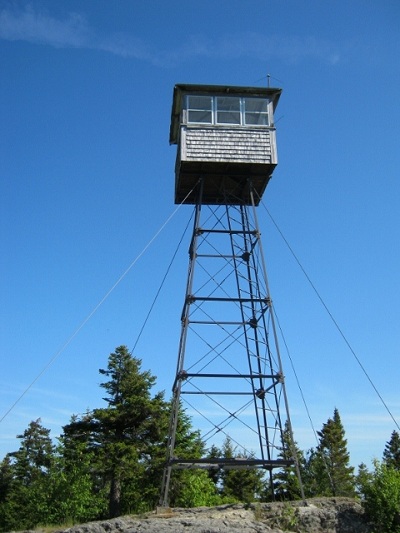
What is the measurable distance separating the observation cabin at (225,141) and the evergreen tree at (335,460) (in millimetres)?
28333

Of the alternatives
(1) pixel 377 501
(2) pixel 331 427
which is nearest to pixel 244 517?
(1) pixel 377 501

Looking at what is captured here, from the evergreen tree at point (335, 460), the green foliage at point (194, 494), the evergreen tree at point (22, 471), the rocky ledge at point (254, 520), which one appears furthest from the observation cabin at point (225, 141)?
the evergreen tree at point (335, 460)

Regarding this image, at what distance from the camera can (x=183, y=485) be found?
29422mm

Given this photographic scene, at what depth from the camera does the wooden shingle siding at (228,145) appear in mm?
16562

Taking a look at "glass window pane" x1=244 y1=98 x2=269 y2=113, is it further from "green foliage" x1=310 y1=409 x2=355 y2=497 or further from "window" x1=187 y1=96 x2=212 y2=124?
"green foliage" x1=310 y1=409 x2=355 y2=497

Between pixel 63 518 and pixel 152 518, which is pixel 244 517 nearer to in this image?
pixel 152 518

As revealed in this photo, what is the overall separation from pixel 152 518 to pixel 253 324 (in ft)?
20.8

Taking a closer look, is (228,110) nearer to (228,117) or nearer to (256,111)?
(228,117)

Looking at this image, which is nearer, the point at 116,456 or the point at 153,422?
the point at 116,456

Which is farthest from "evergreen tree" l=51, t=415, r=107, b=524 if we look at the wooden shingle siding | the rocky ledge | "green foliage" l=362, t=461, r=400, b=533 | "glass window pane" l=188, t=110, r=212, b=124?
"glass window pane" l=188, t=110, r=212, b=124

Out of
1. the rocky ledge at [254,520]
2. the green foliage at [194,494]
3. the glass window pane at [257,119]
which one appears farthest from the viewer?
the green foliage at [194,494]

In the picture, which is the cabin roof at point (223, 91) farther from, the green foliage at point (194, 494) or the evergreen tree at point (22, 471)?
the evergreen tree at point (22, 471)

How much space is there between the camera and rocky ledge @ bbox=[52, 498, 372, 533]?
11.4 meters

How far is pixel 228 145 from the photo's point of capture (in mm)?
16688
